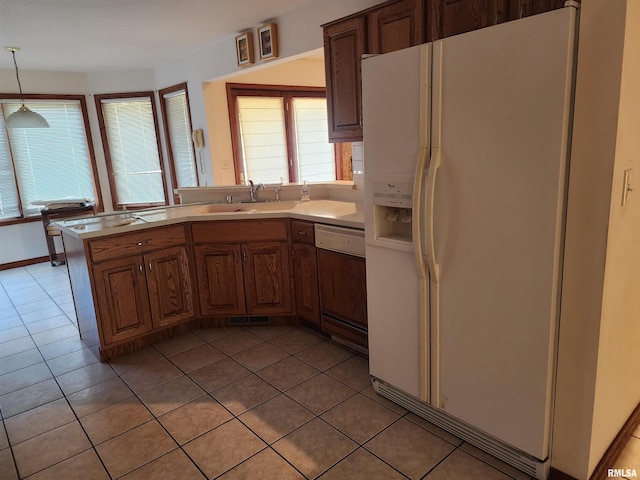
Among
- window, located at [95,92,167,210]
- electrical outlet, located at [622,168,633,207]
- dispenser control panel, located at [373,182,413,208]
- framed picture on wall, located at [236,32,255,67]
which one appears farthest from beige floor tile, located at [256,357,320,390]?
window, located at [95,92,167,210]

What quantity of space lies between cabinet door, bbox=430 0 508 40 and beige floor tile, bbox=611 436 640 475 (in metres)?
2.02

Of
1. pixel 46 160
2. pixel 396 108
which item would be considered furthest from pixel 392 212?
pixel 46 160

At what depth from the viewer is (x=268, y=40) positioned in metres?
3.88

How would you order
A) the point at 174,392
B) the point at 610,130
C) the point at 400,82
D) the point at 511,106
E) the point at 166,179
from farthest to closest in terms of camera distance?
1. the point at 166,179
2. the point at 174,392
3. the point at 400,82
4. the point at 511,106
5. the point at 610,130

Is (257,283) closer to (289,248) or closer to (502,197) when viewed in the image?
(289,248)

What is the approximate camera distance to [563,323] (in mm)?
1590

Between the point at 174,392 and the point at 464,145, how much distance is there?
2.09 metres

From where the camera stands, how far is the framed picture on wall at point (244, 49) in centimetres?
410

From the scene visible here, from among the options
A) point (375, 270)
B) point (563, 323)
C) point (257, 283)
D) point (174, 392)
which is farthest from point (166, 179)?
point (563, 323)

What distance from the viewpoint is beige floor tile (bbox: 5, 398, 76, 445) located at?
2.20m

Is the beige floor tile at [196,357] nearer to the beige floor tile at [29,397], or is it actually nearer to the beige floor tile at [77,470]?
the beige floor tile at [29,397]

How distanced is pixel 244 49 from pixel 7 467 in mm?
3724

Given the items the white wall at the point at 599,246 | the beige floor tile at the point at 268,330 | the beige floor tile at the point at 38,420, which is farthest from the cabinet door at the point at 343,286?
the beige floor tile at the point at 38,420

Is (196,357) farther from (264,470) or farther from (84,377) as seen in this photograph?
(264,470)
